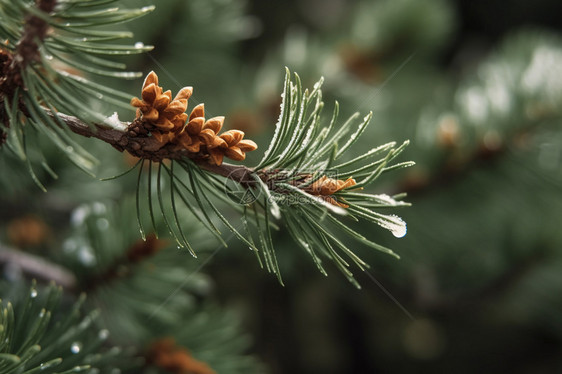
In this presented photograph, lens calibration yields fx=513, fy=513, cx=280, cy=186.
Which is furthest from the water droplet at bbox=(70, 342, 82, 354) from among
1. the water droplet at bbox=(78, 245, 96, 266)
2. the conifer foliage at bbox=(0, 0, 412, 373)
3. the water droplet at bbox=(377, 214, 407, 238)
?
the water droplet at bbox=(377, 214, 407, 238)

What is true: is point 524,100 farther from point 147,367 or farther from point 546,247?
point 147,367

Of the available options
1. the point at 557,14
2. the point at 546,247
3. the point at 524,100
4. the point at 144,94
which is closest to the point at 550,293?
the point at 546,247

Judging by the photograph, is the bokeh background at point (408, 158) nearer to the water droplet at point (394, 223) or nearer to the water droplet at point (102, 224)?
the water droplet at point (102, 224)

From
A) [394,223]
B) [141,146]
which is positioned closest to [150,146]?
[141,146]

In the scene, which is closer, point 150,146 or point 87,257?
point 150,146

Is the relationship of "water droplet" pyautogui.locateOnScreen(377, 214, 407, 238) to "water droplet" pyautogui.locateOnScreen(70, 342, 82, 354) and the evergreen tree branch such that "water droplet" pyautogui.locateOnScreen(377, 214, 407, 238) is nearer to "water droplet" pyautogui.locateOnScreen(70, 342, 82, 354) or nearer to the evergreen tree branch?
the evergreen tree branch

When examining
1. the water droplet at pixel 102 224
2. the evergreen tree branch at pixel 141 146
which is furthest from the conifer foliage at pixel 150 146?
the water droplet at pixel 102 224

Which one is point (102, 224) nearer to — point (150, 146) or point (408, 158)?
point (150, 146)

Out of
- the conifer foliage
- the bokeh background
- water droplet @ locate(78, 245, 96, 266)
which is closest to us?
the conifer foliage
